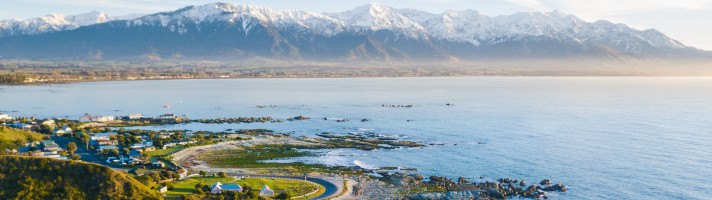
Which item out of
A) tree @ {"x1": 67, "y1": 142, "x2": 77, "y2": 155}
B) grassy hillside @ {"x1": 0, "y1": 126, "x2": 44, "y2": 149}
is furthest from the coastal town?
grassy hillside @ {"x1": 0, "y1": 126, "x2": 44, "y2": 149}

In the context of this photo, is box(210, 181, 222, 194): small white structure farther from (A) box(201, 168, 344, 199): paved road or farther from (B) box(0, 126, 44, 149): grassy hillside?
(B) box(0, 126, 44, 149): grassy hillside

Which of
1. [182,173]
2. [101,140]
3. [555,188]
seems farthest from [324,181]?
[101,140]

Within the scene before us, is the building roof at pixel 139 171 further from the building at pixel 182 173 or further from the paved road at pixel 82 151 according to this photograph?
the paved road at pixel 82 151

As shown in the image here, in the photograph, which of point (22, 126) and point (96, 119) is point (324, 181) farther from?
point (96, 119)

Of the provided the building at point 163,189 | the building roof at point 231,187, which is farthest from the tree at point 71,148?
the building roof at point 231,187

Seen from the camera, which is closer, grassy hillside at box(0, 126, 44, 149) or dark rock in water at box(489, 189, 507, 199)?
dark rock in water at box(489, 189, 507, 199)

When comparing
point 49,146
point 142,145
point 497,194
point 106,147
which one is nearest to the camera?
point 497,194
